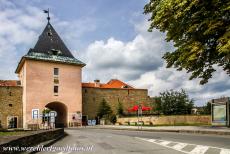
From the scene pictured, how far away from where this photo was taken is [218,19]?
18.0 meters

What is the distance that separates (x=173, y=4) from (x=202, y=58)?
441 cm

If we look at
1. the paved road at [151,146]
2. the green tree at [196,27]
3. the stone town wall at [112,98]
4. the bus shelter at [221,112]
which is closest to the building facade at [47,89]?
the stone town wall at [112,98]

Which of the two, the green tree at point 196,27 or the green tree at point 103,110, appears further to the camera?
the green tree at point 103,110

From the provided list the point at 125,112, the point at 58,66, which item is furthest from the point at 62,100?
the point at 125,112

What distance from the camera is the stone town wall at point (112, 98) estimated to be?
6912 centimetres

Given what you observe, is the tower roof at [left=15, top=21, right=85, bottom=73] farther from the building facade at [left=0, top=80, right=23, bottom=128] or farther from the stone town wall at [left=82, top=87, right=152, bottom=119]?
the stone town wall at [left=82, top=87, right=152, bottom=119]

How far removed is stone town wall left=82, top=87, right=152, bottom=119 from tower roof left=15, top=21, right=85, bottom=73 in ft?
24.2

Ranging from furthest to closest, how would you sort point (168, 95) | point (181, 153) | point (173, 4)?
point (168, 95) < point (173, 4) < point (181, 153)

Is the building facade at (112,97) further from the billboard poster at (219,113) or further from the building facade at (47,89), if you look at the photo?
the billboard poster at (219,113)

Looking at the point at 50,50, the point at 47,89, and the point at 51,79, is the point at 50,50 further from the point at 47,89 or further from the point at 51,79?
the point at 47,89

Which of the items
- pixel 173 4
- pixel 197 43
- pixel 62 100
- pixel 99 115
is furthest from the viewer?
pixel 99 115

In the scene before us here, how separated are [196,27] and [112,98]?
177ft

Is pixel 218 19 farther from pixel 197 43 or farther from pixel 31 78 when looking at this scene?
pixel 31 78

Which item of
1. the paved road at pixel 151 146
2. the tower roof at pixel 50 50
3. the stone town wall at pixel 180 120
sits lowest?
the stone town wall at pixel 180 120
